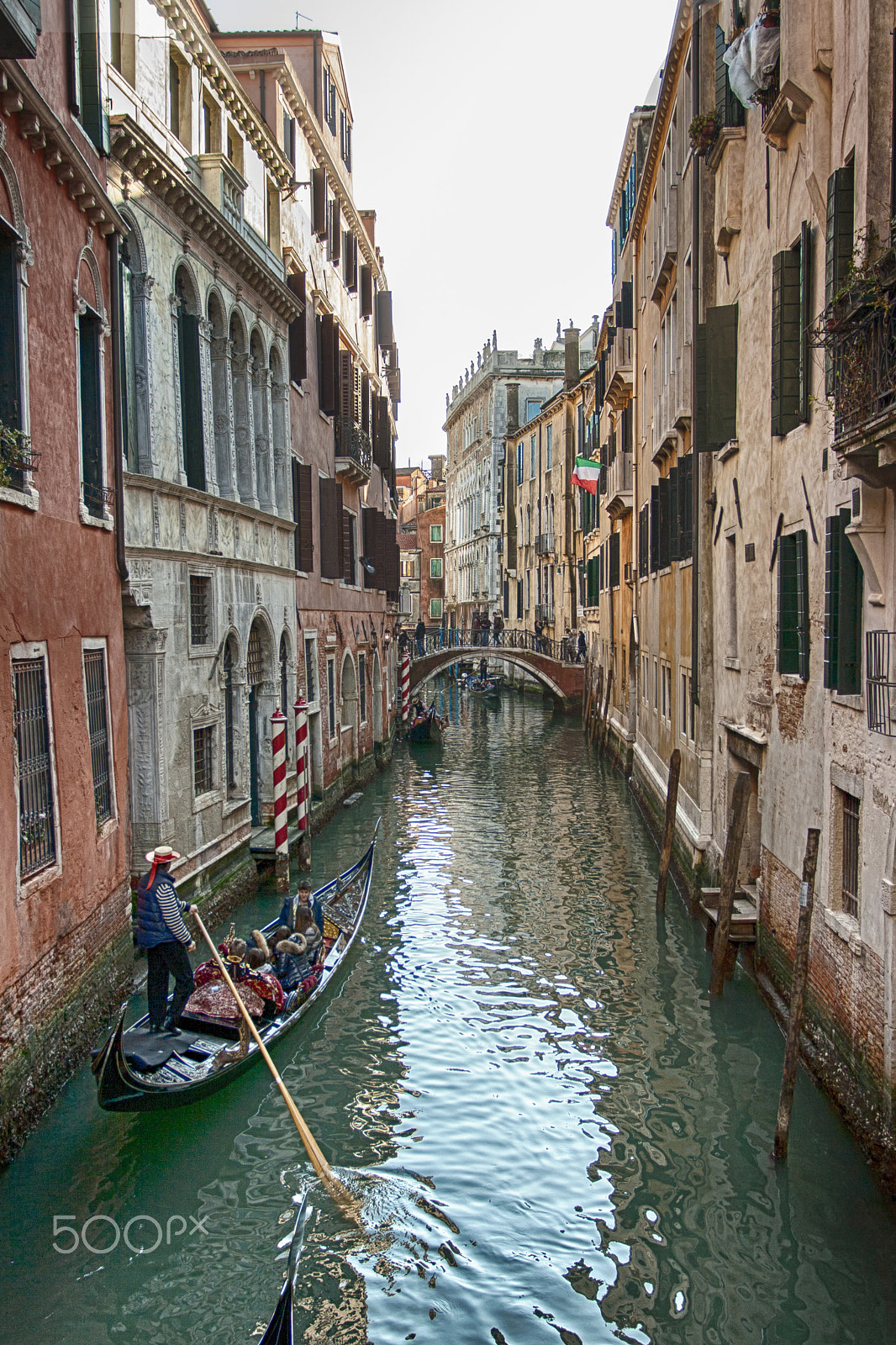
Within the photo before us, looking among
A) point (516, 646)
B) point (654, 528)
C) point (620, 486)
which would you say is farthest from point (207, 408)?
point (516, 646)

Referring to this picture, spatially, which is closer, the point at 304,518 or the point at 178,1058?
the point at 178,1058

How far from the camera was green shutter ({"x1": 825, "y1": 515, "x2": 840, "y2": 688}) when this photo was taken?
22.1 feet

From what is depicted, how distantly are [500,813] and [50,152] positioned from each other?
1368 centimetres

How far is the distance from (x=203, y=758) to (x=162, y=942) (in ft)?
13.0

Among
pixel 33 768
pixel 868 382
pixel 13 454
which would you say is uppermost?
pixel 868 382

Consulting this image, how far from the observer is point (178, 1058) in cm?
738

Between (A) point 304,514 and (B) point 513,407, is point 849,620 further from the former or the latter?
(B) point 513,407

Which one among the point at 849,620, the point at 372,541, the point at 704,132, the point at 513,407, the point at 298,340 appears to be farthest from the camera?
the point at 513,407

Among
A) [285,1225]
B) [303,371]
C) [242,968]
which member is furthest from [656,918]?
[303,371]

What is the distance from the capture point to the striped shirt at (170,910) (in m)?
7.70

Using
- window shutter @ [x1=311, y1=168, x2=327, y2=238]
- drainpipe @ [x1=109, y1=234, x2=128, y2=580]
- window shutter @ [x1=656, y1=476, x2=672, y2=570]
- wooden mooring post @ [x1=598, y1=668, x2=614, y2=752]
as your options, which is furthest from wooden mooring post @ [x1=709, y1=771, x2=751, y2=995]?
wooden mooring post @ [x1=598, y1=668, x2=614, y2=752]

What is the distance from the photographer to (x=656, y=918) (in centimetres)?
1226

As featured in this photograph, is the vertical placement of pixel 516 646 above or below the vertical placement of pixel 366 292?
below

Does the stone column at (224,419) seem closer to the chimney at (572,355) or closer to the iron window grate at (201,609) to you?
the iron window grate at (201,609)
